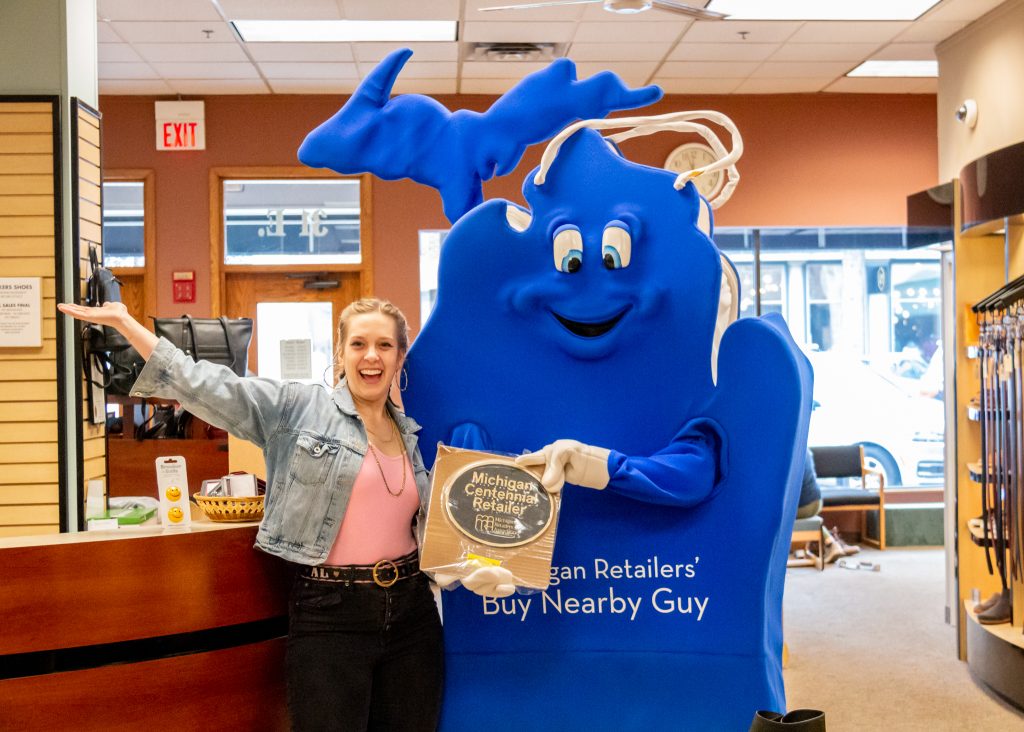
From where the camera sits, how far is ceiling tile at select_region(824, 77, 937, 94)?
7465 mm

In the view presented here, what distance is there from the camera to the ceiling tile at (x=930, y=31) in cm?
607

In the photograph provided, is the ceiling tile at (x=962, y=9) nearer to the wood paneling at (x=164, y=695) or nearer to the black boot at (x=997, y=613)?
the black boot at (x=997, y=613)

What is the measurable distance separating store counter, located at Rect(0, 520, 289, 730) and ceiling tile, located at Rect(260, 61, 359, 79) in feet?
16.7

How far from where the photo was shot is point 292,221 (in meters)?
7.63

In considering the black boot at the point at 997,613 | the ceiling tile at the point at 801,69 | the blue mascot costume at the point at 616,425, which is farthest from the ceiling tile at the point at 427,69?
the black boot at the point at 997,613

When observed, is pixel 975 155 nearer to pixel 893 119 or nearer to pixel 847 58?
pixel 847 58

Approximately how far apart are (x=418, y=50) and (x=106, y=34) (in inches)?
77.0

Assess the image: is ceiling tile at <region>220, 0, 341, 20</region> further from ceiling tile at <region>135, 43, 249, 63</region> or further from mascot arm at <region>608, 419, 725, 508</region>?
mascot arm at <region>608, 419, 725, 508</region>

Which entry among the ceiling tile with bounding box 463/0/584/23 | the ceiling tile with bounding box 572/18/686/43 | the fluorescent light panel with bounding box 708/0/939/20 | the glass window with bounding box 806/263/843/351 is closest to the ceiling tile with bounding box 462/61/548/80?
the ceiling tile with bounding box 572/18/686/43

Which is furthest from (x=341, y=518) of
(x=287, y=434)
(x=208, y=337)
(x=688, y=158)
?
(x=688, y=158)

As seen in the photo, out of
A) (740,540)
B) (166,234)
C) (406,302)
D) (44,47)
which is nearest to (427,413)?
(740,540)

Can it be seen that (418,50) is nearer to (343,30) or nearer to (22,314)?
(343,30)

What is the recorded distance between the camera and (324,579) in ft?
7.20

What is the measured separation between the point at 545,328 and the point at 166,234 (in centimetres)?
581
